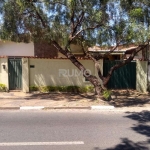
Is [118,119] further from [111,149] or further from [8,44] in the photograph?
[8,44]

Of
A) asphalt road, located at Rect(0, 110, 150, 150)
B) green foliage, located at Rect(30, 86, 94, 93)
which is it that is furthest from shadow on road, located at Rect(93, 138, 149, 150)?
green foliage, located at Rect(30, 86, 94, 93)

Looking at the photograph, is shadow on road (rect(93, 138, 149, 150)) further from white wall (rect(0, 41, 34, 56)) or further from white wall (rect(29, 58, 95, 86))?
white wall (rect(0, 41, 34, 56))

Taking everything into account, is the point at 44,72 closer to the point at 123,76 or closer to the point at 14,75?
the point at 14,75

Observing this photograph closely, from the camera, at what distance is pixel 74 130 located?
599 centimetres

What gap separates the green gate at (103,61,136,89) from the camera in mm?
13172

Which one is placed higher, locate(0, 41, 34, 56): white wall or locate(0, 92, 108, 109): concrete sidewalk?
locate(0, 41, 34, 56): white wall

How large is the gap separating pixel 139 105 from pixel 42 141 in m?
5.71

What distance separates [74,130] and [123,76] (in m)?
7.92

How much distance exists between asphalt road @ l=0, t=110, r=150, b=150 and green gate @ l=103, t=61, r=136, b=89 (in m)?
4.96

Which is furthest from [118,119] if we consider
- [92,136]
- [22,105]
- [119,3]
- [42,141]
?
[119,3]

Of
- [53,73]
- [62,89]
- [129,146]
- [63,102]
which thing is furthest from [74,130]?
[53,73]

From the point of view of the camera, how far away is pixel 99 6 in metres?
9.34

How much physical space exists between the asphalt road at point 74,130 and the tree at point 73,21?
9.10 feet

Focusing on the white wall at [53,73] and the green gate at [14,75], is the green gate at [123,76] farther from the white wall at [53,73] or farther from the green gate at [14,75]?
the green gate at [14,75]
